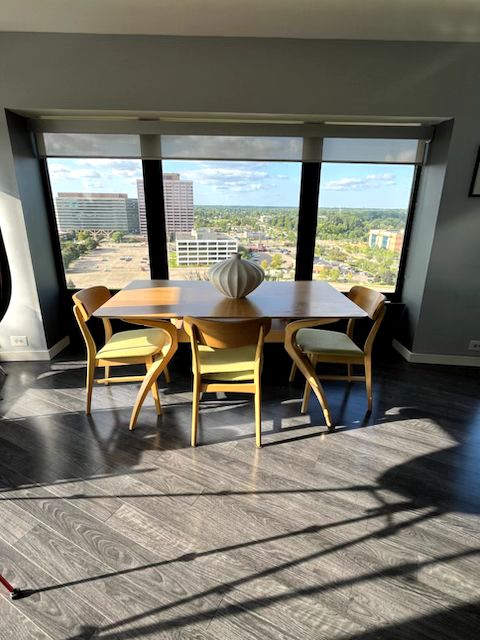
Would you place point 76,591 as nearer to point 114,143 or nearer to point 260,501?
point 260,501

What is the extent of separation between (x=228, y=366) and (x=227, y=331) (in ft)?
1.08

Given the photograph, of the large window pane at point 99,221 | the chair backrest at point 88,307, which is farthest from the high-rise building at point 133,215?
the chair backrest at point 88,307

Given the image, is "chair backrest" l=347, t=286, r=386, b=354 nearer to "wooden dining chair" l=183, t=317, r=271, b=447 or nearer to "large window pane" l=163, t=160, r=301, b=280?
"wooden dining chair" l=183, t=317, r=271, b=447

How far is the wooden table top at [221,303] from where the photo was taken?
79.4 inches

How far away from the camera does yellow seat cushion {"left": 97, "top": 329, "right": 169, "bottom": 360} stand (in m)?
2.15

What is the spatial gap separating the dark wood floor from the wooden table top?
773 mm

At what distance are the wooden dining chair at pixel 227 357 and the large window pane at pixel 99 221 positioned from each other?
66.7 inches

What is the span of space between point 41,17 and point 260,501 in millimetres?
3368

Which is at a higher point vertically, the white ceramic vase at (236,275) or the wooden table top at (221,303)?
the white ceramic vase at (236,275)

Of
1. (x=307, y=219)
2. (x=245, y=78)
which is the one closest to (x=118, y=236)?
(x=245, y=78)

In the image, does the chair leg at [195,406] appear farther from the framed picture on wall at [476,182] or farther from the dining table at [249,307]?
the framed picture on wall at [476,182]

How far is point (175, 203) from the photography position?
3.14 m

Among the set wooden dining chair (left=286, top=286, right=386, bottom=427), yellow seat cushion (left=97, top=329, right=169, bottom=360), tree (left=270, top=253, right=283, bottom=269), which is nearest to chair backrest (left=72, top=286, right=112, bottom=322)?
yellow seat cushion (left=97, top=329, right=169, bottom=360)

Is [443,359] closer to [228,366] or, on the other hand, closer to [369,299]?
[369,299]
